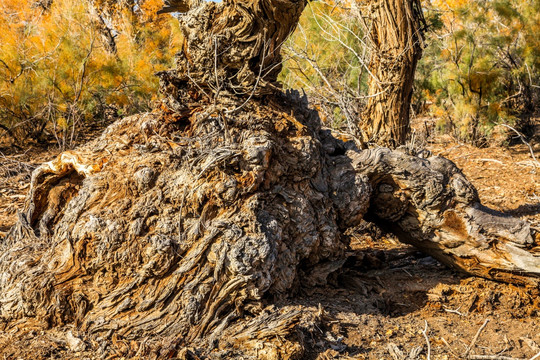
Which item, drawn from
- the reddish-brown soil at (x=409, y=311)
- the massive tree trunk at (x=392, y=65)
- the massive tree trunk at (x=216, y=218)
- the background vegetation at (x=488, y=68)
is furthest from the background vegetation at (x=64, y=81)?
the massive tree trunk at (x=392, y=65)

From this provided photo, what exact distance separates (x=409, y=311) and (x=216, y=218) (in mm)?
1565

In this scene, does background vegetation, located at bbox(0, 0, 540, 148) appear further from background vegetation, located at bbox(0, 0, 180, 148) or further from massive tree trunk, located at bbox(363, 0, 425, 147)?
massive tree trunk, located at bbox(363, 0, 425, 147)

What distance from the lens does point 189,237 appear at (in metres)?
3.08

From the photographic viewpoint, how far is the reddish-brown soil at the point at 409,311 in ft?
9.60

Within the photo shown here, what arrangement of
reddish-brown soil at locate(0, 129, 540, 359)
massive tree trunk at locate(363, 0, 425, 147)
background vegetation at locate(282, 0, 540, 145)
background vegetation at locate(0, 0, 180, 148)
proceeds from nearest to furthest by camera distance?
reddish-brown soil at locate(0, 129, 540, 359), massive tree trunk at locate(363, 0, 425, 147), background vegetation at locate(0, 0, 180, 148), background vegetation at locate(282, 0, 540, 145)

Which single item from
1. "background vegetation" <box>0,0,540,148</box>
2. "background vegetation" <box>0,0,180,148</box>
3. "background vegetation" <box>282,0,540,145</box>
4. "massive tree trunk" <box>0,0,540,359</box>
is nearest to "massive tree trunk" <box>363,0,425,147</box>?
"massive tree trunk" <box>0,0,540,359</box>

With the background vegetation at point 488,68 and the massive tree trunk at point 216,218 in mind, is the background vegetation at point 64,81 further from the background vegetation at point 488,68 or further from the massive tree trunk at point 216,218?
the massive tree trunk at point 216,218

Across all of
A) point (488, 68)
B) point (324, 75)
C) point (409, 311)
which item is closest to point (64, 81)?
point (324, 75)

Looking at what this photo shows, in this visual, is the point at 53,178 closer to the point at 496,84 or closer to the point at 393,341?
the point at 393,341

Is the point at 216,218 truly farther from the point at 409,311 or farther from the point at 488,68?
the point at 488,68

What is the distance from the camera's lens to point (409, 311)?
353 centimetres

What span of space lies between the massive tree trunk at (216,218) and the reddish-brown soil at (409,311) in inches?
6.8

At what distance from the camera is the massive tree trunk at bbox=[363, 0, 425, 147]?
16.6 ft

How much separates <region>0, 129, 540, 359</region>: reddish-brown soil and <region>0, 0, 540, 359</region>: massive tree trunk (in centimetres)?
17
